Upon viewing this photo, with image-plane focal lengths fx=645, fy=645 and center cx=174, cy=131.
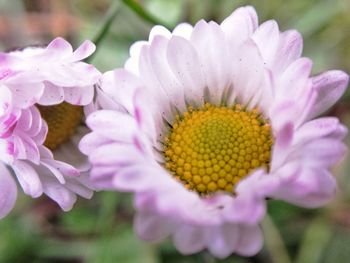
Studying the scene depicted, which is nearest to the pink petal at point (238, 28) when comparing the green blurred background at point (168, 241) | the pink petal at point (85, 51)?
the pink petal at point (85, 51)

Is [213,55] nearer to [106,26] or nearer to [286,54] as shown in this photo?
[286,54]

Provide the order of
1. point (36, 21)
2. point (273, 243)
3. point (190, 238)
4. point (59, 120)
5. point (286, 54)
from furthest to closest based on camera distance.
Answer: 1. point (36, 21)
2. point (273, 243)
3. point (59, 120)
4. point (286, 54)
5. point (190, 238)

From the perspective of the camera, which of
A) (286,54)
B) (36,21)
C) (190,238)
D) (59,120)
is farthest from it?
(36,21)

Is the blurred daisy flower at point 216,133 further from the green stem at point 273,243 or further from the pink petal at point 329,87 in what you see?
→ the green stem at point 273,243

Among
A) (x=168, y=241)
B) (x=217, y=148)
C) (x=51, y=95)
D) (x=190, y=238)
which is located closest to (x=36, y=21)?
(x=168, y=241)

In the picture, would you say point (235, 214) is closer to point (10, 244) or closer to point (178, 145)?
point (178, 145)

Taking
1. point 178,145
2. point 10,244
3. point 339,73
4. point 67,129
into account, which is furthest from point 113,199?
point 339,73
